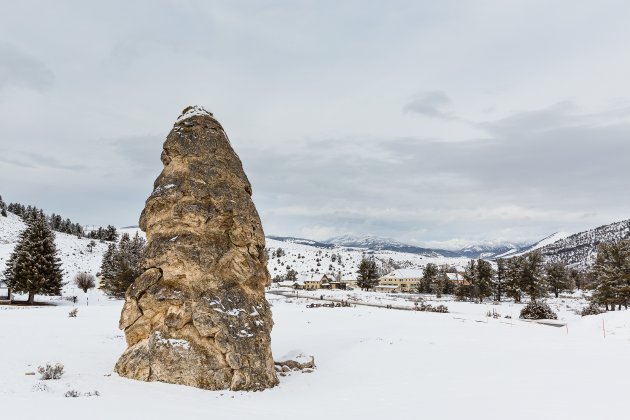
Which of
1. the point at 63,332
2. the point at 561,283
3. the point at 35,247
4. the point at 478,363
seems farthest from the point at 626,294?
the point at 35,247

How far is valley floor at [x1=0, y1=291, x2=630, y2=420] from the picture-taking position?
427 inches

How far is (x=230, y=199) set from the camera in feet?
49.3

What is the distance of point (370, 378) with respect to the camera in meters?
15.7

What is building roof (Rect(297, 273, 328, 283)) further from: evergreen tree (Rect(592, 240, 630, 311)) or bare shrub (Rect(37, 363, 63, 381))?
bare shrub (Rect(37, 363, 63, 381))

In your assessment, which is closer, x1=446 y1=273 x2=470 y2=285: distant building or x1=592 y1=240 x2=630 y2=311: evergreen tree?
x1=592 y1=240 x2=630 y2=311: evergreen tree

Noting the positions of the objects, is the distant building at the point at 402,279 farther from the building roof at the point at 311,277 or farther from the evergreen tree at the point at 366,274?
the evergreen tree at the point at 366,274

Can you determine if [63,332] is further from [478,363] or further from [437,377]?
[478,363]

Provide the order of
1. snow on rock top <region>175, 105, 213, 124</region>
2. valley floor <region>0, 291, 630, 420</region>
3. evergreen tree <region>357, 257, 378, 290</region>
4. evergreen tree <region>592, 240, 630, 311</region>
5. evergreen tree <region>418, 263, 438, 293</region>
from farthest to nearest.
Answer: evergreen tree <region>357, 257, 378, 290</region>, evergreen tree <region>418, 263, 438, 293</region>, evergreen tree <region>592, 240, 630, 311</region>, snow on rock top <region>175, 105, 213, 124</region>, valley floor <region>0, 291, 630, 420</region>

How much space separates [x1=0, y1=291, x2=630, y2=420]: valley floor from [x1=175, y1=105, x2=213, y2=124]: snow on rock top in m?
9.68

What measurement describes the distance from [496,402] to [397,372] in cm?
467

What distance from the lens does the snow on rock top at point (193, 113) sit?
1603 centimetres

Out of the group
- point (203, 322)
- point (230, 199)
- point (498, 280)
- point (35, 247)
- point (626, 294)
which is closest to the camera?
point (203, 322)

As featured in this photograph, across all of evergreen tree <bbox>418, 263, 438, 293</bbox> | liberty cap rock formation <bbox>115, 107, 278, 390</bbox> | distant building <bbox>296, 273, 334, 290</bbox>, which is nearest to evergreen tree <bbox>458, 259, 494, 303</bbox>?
evergreen tree <bbox>418, 263, 438, 293</bbox>

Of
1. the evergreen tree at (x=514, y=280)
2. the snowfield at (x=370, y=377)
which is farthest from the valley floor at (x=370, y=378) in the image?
Answer: the evergreen tree at (x=514, y=280)
